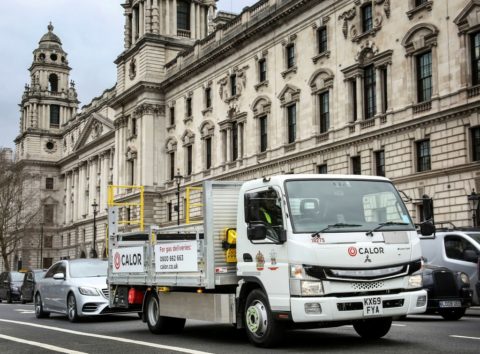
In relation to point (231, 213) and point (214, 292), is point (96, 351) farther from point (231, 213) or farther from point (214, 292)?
point (231, 213)

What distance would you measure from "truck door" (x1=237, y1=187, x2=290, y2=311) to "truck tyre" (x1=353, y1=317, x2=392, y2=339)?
1667mm

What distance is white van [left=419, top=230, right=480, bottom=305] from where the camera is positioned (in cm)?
1884

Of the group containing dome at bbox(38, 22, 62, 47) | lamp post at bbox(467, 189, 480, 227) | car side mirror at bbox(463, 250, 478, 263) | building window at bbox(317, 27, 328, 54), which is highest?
dome at bbox(38, 22, 62, 47)

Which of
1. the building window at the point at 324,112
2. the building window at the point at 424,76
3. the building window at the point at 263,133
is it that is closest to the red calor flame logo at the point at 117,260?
the building window at the point at 424,76

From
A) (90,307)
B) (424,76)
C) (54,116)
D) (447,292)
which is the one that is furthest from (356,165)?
(54,116)

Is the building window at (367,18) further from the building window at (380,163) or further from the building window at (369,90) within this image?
the building window at (380,163)

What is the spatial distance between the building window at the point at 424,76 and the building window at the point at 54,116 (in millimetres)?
83806

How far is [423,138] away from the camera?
34.2 m

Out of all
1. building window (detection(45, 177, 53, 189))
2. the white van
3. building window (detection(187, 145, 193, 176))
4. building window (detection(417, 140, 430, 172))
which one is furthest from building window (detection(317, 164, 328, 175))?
building window (detection(45, 177, 53, 189))

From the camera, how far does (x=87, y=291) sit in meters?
18.9

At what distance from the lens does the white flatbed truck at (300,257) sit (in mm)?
10500

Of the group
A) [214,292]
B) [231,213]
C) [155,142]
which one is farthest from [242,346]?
[155,142]

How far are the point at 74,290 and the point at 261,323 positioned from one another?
916cm

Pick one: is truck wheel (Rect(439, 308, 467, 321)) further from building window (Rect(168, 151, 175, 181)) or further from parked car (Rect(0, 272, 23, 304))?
building window (Rect(168, 151, 175, 181))
